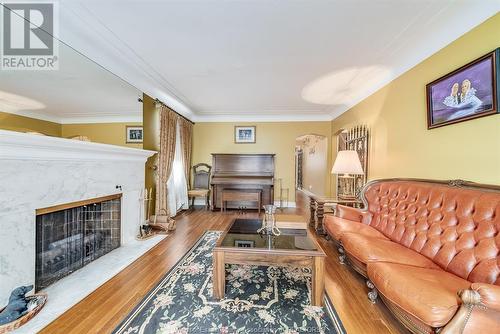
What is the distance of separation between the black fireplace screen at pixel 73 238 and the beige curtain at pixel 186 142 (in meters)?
2.34

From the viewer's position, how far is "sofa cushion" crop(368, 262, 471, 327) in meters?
1.09

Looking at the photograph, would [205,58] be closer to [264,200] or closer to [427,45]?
[427,45]

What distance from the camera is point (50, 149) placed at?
1.84 meters

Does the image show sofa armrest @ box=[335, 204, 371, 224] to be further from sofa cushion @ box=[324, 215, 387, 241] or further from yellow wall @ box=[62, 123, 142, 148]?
yellow wall @ box=[62, 123, 142, 148]

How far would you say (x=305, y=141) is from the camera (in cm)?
820

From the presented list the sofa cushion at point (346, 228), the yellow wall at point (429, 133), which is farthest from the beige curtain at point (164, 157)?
the yellow wall at point (429, 133)

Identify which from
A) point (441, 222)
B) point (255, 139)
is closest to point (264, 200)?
point (255, 139)

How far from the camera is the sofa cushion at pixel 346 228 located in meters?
2.26

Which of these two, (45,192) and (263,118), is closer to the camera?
(45,192)

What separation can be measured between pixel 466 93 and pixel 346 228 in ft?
5.53

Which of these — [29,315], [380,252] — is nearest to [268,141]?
[380,252]

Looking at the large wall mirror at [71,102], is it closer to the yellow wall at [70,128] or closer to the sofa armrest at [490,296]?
the yellow wall at [70,128]

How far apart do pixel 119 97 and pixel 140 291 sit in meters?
2.50

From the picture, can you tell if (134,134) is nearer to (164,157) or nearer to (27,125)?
(164,157)
